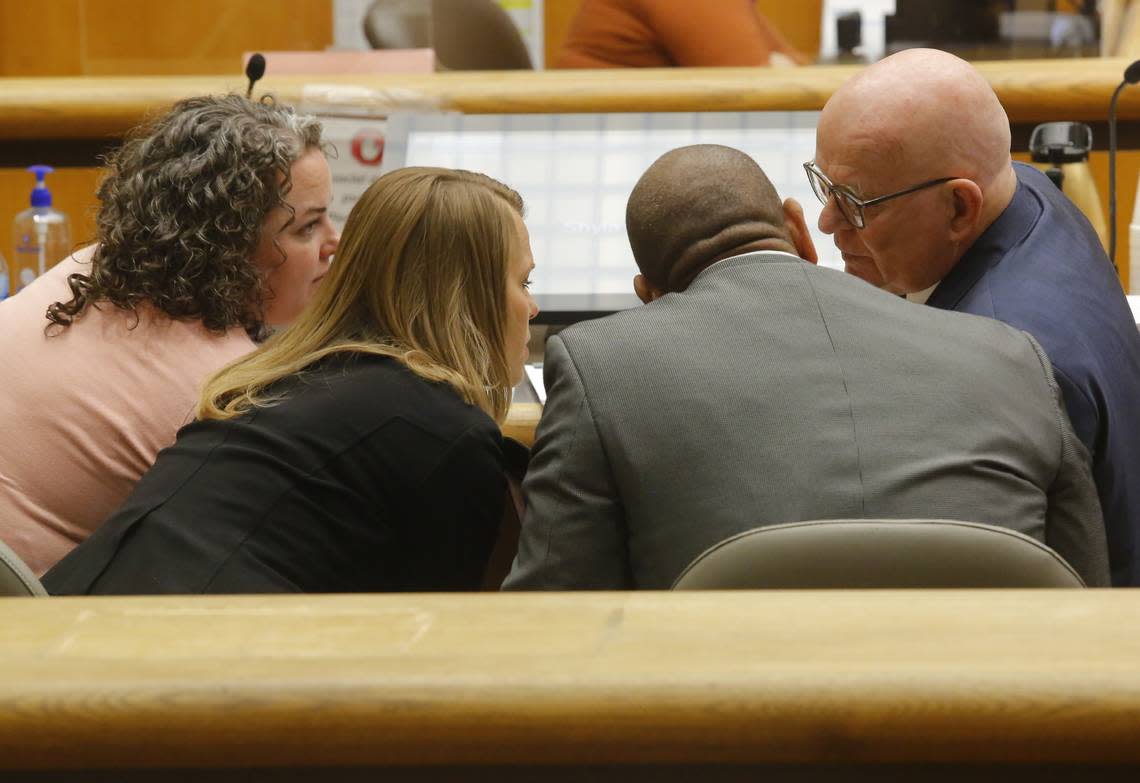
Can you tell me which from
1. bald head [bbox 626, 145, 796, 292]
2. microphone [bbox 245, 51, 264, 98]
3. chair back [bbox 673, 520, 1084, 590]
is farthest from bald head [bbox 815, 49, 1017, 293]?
microphone [bbox 245, 51, 264, 98]

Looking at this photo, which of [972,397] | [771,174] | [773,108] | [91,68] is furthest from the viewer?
[91,68]

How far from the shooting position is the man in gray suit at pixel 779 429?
109cm

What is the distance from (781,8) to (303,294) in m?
2.57

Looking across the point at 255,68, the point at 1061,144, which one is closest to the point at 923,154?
the point at 1061,144

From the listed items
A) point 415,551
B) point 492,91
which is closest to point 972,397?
point 415,551

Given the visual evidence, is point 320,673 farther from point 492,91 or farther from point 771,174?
point 492,91

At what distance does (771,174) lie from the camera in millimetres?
2105

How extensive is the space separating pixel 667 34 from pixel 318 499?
1.67 m

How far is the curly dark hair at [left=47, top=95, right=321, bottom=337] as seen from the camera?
1541mm

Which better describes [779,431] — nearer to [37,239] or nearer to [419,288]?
[419,288]

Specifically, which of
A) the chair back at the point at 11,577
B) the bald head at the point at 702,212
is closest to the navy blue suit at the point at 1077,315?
the bald head at the point at 702,212

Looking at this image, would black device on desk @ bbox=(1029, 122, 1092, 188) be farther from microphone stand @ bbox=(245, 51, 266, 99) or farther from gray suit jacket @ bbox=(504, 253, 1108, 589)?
microphone stand @ bbox=(245, 51, 266, 99)

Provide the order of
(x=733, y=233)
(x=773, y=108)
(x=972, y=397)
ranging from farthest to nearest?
(x=773, y=108)
(x=733, y=233)
(x=972, y=397)

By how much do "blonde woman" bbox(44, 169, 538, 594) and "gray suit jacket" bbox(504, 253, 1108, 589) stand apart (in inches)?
6.6
